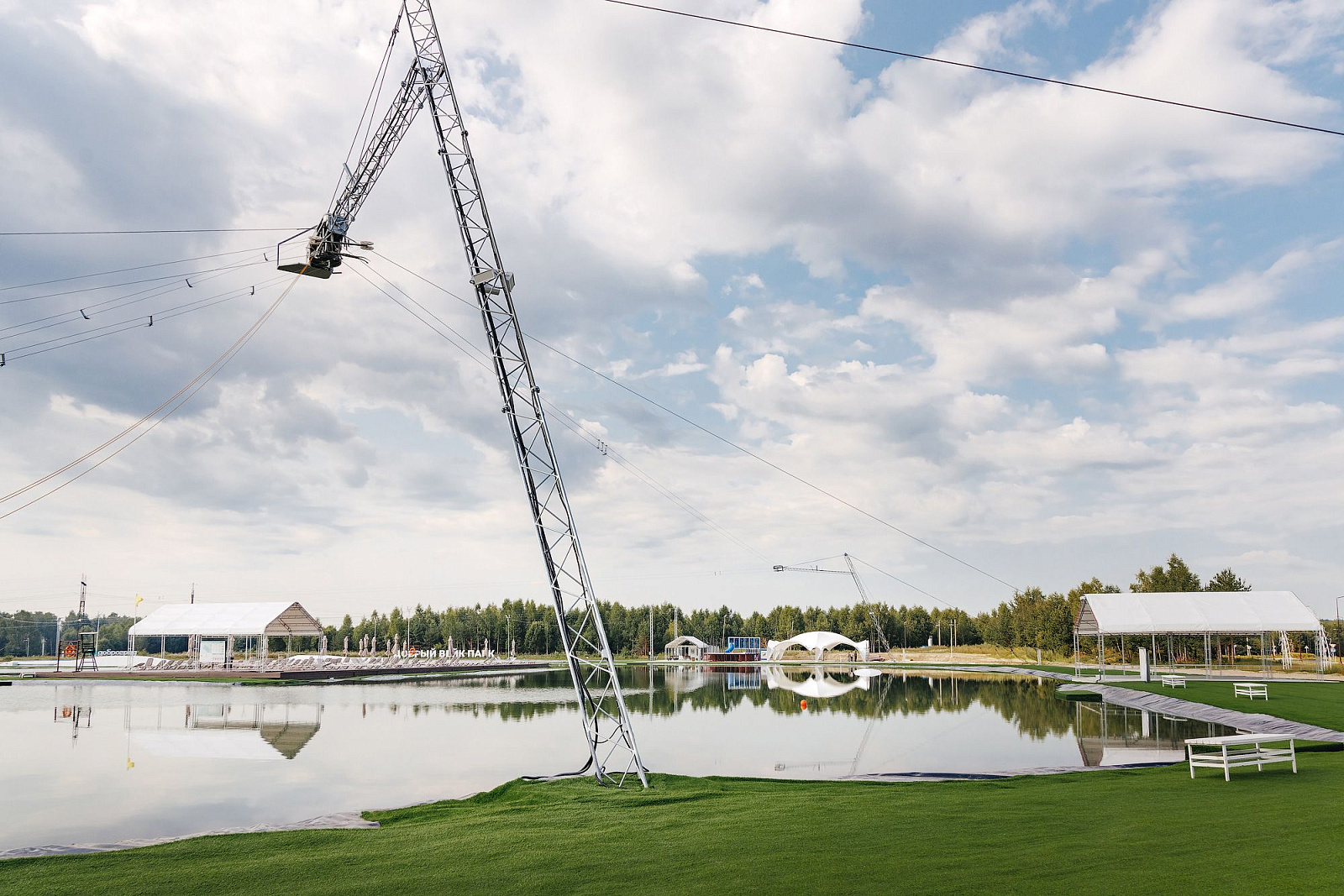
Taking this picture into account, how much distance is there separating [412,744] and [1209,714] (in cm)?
2112

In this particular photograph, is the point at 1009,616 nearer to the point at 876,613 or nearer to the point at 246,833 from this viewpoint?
the point at 876,613

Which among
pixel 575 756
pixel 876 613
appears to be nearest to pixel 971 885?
pixel 575 756

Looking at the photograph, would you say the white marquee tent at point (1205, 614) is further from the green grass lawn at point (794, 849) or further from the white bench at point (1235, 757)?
the green grass lawn at point (794, 849)

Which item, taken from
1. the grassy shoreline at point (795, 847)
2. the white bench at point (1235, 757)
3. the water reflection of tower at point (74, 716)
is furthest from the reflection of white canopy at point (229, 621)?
the white bench at point (1235, 757)

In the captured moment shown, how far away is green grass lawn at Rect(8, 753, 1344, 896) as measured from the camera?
7516mm

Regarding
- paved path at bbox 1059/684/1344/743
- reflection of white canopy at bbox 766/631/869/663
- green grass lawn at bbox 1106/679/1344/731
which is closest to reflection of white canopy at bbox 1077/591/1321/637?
green grass lawn at bbox 1106/679/1344/731

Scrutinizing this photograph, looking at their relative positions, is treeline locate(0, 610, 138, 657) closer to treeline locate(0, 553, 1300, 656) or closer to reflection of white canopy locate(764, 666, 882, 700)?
treeline locate(0, 553, 1300, 656)

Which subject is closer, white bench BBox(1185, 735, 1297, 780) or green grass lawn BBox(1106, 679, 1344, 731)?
white bench BBox(1185, 735, 1297, 780)

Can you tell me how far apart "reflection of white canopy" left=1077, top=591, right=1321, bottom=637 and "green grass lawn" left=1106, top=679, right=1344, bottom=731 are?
4.40m

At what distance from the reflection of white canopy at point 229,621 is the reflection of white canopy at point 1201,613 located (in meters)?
49.8

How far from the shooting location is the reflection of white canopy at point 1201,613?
128ft

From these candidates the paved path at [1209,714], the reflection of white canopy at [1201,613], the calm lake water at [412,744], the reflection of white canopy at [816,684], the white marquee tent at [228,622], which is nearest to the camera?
the calm lake water at [412,744]

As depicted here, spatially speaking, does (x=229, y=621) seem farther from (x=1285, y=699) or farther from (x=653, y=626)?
(x=1285, y=699)

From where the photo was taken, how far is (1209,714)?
2403 cm
